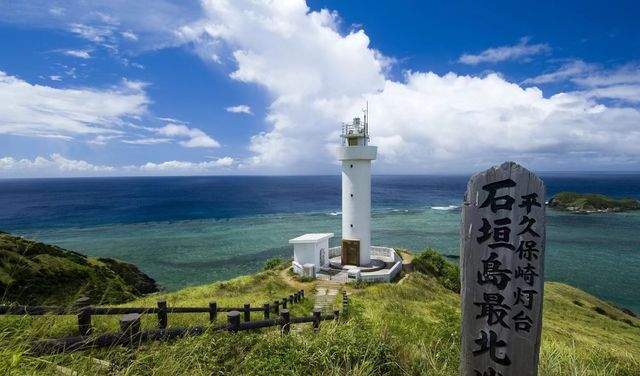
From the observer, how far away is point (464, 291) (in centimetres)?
351

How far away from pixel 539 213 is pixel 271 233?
44744 mm

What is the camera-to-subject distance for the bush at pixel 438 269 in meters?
21.7

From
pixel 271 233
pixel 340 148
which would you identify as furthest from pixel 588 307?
pixel 271 233

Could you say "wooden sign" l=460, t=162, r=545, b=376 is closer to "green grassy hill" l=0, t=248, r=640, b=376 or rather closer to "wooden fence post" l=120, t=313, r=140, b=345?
"green grassy hill" l=0, t=248, r=640, b=376

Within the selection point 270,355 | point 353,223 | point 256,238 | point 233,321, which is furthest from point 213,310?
point 256,238

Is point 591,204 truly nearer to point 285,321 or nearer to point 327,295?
point 327,295

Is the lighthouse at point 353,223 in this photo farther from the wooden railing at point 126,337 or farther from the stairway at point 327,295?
the wooden railing at point 126,337

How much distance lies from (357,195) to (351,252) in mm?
3579

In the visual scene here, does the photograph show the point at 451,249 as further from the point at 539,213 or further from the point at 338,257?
the point at 539,213

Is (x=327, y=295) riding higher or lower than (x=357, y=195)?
lower

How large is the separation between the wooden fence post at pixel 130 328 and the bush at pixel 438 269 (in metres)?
19.7

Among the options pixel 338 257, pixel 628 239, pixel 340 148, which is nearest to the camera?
pixel 340 148

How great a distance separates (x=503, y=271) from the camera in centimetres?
344

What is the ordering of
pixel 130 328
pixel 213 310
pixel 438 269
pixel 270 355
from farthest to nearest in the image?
1. pixel 438 269
2. pixel 213 310
3. pixel 270 355
4. pixel 130 328
